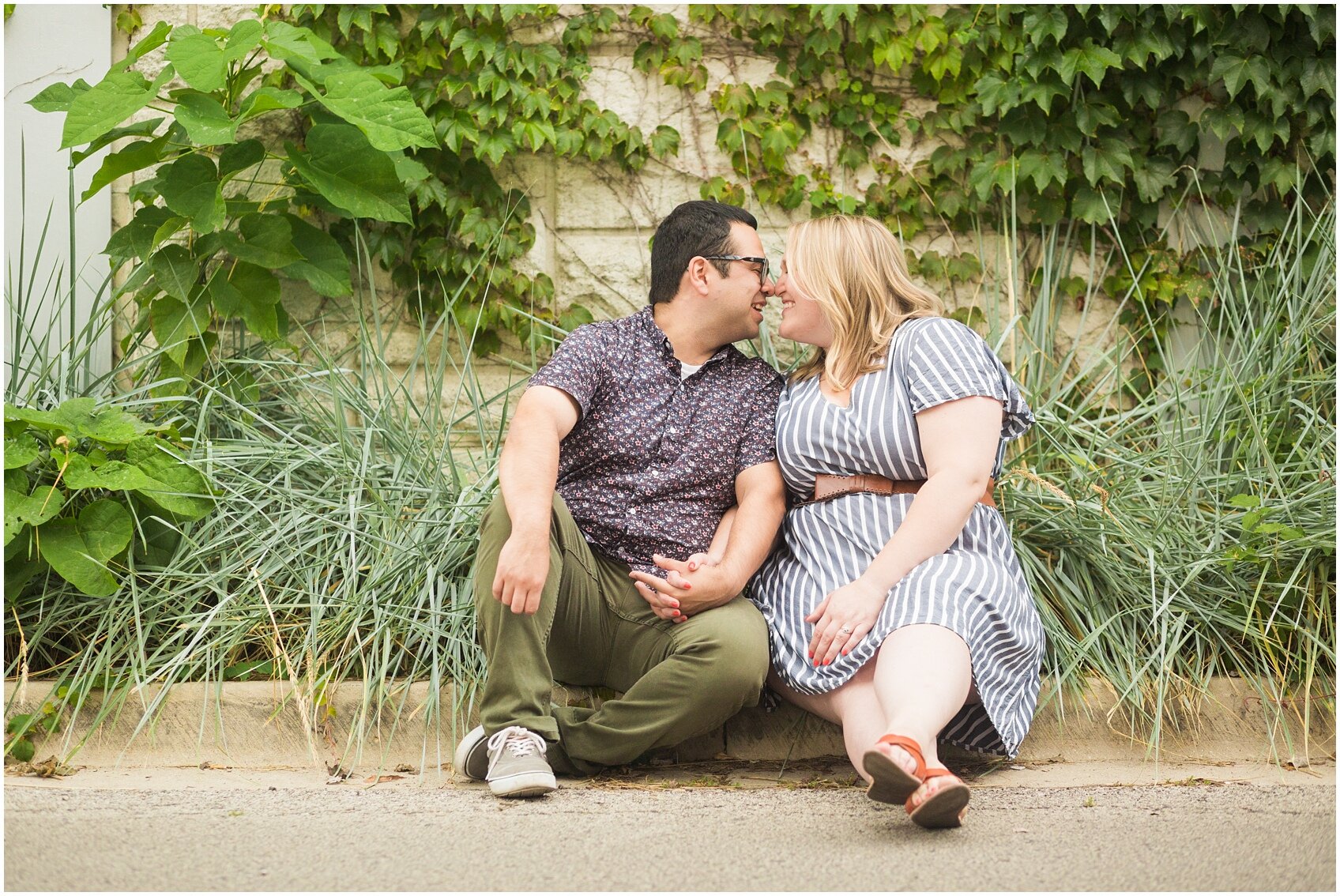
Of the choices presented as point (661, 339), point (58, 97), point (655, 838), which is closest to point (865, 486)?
point (661, 339)

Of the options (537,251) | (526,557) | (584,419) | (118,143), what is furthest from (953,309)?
(118,143)

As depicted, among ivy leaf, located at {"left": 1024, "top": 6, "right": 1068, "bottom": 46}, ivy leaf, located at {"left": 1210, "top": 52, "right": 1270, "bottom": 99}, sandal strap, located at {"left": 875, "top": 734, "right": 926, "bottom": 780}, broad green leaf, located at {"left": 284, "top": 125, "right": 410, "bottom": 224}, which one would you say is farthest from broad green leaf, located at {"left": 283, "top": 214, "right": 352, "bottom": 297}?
ivy leaf, located at {"left": 1210, "top": 52, "right": 1270, "bottom": 99}

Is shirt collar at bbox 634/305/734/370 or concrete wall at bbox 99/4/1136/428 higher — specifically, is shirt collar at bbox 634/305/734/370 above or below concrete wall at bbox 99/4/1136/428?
below

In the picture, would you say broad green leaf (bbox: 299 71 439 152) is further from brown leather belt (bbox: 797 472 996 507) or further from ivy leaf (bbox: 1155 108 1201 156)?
ivy leaf (bbox: 1155 108 1201 156)

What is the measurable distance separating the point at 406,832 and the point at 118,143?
2666 mm

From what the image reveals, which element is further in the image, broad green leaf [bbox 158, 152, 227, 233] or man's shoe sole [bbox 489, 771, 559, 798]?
broad green leaf [bbox 158, 152, 227, 233]

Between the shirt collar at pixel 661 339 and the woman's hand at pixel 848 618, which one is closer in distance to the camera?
the woman's hand at pixel 848 618

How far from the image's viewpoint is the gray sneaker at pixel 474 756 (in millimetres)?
2029

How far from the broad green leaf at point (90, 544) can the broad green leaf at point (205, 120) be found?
0.93m

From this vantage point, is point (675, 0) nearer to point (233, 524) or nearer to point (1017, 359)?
point (1017, 359)

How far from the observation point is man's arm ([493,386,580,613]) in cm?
196

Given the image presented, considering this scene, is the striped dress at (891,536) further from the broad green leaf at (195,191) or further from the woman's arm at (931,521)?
the broad green leaf at (195,191)

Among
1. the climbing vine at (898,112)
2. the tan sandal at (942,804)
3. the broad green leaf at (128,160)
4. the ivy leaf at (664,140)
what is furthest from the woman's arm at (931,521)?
the broad green leaf at (128,160)

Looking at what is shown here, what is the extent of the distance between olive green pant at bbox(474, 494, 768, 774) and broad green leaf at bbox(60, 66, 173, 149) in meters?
1.46
